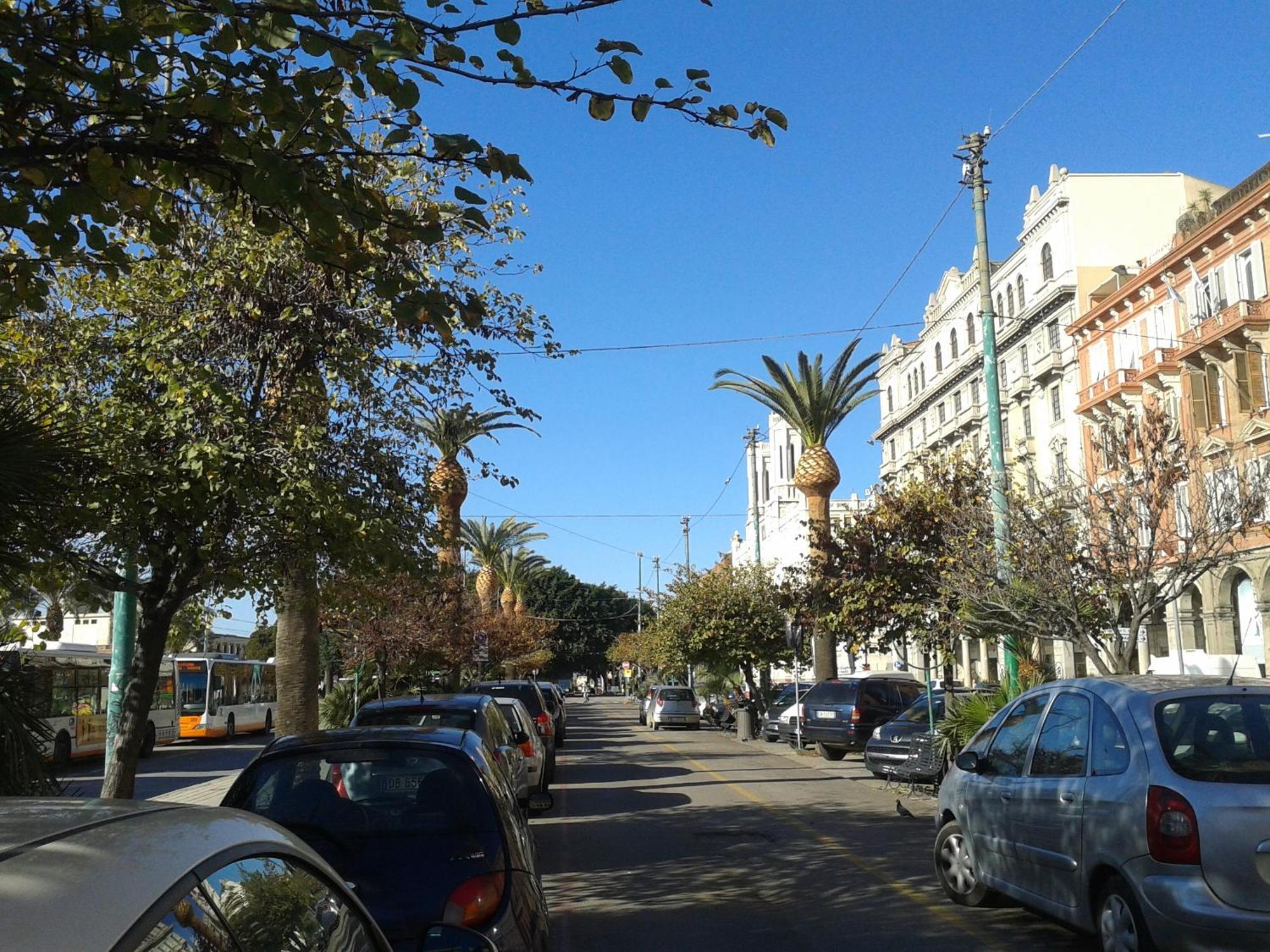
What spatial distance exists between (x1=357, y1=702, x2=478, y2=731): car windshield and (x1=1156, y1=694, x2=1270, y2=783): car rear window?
21.8 feet

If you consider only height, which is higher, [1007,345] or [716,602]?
[1007,345]

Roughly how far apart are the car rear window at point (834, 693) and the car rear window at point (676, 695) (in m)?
16.8

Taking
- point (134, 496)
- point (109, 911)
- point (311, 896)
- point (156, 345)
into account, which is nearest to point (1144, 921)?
point (311, 896)

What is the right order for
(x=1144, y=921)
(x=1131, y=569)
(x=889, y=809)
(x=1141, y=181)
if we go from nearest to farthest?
1. (x=1144, y=921)
2. (x=1131, y=569)
3. (x=889, y=809)
4. (x=1141, y=181)

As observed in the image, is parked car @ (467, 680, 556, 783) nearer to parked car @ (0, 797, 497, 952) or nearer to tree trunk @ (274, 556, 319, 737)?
tree trunk @ (274, 556, 319, 737)

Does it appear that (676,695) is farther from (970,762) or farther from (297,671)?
(970,762)

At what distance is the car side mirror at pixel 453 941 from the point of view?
356cm

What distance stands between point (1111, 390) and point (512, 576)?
35.1 m

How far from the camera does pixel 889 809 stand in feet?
52.9

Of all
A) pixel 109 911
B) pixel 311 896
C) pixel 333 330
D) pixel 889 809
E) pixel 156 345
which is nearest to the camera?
pixel 109 911

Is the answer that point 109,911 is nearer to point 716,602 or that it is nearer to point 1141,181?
point 716,602

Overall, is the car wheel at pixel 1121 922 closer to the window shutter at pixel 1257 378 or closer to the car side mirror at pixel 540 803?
the car side mirror at pixel 540 803

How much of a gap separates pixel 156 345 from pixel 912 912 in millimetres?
7489

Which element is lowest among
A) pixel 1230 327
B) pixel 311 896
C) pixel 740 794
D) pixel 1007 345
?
pixel 740 794
